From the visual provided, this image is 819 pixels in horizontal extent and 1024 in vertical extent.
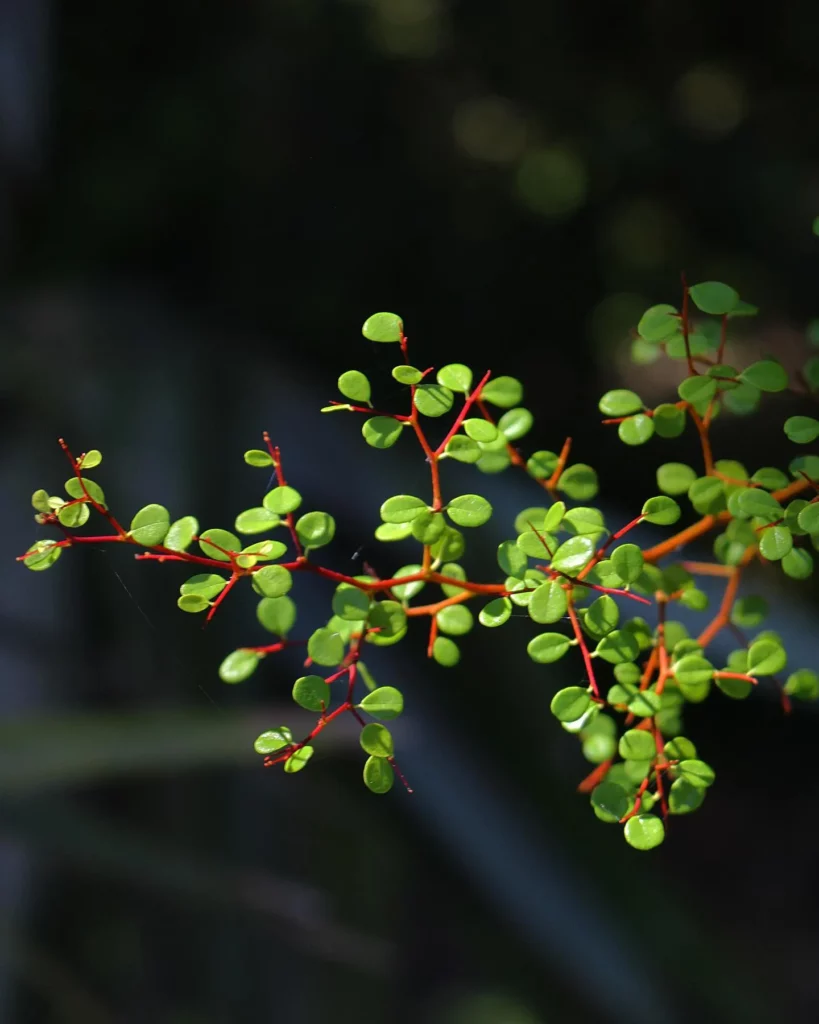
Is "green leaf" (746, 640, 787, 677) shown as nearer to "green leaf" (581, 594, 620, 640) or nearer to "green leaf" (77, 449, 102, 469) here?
"green leaf" (581, 594, 620, 640)

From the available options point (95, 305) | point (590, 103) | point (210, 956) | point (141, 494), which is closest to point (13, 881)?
point (210, 956)

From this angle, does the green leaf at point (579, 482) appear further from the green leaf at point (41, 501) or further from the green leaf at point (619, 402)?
the green leaf at point (41, 501)

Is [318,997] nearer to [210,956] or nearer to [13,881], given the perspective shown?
[210,956]

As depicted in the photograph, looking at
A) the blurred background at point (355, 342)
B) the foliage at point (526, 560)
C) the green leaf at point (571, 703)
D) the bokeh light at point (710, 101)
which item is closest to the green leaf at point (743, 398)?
the foliage at point (526, 560)

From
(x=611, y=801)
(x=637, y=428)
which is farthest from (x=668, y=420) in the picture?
(x=611, y=801)

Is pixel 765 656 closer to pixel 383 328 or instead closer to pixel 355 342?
pixel 383 328

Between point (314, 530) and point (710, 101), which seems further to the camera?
point (710, 101)
